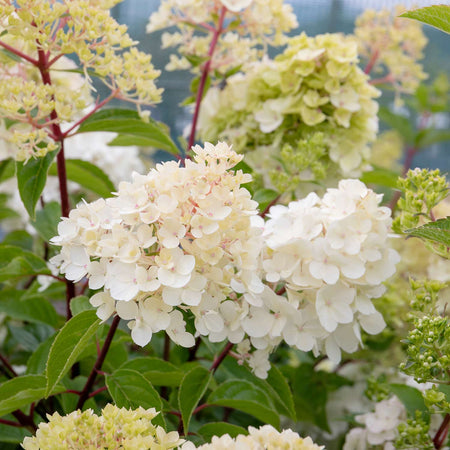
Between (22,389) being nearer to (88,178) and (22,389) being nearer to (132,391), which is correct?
(132,391)

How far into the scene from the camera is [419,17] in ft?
1.82

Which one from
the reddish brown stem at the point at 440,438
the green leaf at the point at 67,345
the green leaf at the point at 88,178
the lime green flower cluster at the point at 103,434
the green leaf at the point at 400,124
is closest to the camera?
the lime green flower cluster at the point at 103,434

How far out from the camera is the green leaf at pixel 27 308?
0.85 m

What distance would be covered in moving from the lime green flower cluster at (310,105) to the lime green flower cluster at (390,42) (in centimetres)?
27

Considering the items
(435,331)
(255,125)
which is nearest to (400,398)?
(435,331)

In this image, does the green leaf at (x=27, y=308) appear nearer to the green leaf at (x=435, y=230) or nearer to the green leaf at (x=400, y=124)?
the green leaf at (x=435, y=230)

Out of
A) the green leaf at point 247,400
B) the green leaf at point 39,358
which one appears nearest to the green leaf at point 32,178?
the green leaf at point 39,358

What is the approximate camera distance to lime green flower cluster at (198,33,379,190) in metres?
0.91

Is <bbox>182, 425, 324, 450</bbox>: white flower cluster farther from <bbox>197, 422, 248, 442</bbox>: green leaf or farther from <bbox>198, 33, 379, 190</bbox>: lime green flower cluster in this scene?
<bbox>198, 33, 379, 190</bbox>: lime green flower cluster

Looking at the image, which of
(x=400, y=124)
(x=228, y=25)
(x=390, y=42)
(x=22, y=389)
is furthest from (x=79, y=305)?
(x=400, y=124)

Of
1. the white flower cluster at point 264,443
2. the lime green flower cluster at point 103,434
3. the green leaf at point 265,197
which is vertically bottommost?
the lime green flower cluster at point 103,434

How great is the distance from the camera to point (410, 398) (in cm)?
73

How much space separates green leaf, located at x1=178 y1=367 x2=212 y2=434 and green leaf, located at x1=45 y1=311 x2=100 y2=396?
0.42 ft

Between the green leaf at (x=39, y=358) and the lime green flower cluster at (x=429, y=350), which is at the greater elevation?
the lime green flower cluster at (x=429, y=350)
